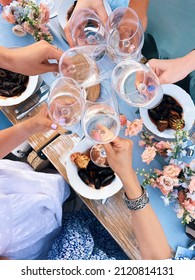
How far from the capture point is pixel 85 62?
44.7 inches

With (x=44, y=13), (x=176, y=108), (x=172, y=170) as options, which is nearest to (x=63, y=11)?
(x=44, y=13)

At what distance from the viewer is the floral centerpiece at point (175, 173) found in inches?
45.0

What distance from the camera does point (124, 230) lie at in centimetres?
123

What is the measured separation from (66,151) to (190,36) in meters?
0.85

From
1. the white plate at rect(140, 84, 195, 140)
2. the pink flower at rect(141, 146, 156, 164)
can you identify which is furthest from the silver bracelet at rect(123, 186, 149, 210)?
the white plate at rect(140, 84, 195, 140)

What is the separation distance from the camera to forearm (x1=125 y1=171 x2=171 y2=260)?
1117 millimetres

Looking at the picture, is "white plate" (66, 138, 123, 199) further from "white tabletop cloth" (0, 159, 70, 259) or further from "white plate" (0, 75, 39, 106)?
"white plate" (0, 75, 39, 106)

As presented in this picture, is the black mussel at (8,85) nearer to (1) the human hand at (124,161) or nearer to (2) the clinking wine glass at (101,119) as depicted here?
(2) the clinking wine glass at (101,119)

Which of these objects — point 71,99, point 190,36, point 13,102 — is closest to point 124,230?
point 71,99

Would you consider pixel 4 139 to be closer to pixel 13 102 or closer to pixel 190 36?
pixel 13 102

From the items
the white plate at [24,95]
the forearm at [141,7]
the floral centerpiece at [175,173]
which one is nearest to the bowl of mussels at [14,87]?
the white plate at [24,95]
